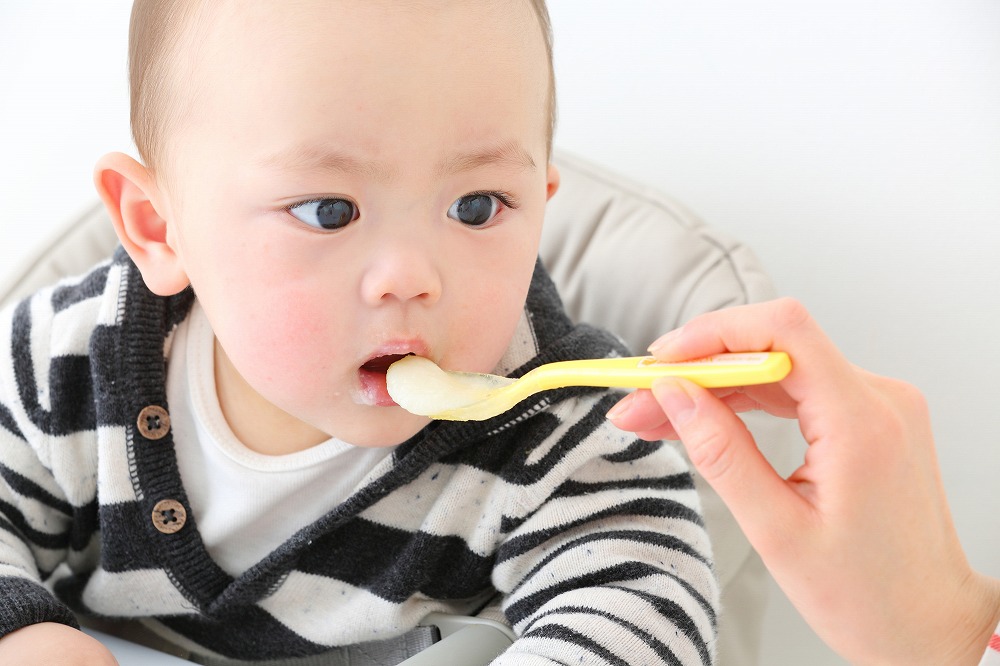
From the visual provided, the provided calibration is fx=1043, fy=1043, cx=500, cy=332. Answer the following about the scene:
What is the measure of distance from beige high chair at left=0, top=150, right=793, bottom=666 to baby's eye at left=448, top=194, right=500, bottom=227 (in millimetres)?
387

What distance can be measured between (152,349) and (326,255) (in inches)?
11.9

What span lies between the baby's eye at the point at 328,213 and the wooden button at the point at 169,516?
340mm

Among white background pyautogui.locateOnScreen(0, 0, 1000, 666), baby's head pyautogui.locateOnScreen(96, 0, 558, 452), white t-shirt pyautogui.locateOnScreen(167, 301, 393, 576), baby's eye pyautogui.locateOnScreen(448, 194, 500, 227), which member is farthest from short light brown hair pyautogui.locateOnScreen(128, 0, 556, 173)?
white background pyautogui.locateOnScreen(0, 0, 1000, 666)

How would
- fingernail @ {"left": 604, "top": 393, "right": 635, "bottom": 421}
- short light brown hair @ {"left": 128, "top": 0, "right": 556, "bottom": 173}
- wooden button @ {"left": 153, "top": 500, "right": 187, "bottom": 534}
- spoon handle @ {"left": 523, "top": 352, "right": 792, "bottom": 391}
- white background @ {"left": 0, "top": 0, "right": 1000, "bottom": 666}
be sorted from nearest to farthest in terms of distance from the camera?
spoon handle @ {"left": 523, "top": 352, "right": 792, "bottom": 391}
fingernail @ {"left": 604, "top": 393, "right": 635, "bottom": 421}
short light brown hair @ {"left": 128, "top": 0, "right": 556, "bottom": 173}
wooden button @ {"left": 153, "top": 500, "right": 187, "bottom": 534}
white background @ {"left": 0, "top": 0, "right": 1000, "bottom": 666}

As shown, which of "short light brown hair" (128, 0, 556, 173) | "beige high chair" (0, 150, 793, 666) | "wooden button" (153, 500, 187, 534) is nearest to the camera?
"short light brown hair" (128, 0, 556, 173)

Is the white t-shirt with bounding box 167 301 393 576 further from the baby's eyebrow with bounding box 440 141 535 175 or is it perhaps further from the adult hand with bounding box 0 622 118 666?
the baby's eyebrow with bounding box 440 141 535 175

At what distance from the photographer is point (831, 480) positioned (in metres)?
0.59

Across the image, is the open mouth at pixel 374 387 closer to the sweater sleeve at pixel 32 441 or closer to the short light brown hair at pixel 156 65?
the short light brown hair at pixel 156 65

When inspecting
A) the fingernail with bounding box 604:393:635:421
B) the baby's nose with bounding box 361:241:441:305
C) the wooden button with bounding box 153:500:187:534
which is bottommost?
the wooden button with bounding box 153:500:187:534

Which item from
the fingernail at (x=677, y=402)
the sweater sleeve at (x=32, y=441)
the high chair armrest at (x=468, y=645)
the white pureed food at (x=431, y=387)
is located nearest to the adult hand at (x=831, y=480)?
the fingernail at (x=677, y=402)

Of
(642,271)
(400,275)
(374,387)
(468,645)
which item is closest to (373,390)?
(374,387)

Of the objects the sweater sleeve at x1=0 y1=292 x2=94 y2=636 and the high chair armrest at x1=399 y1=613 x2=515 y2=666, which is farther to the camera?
the sweater sleeve at x1=0 y1=292 x2=94 y2=636

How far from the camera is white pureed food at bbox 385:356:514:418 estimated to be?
72cm

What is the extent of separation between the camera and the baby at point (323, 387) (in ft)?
2.33
